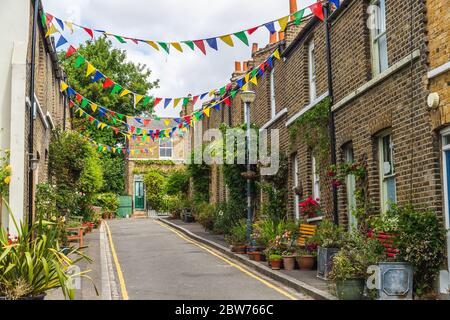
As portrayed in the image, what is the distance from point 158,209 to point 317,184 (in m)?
29.5

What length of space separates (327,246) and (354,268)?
2.62 meters

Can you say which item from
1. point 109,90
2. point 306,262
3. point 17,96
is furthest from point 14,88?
point 109,90

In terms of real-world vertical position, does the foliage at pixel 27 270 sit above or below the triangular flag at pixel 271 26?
below

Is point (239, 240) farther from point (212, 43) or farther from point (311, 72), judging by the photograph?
point (212, 43)

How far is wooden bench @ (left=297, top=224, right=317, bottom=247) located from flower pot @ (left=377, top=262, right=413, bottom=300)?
17.7ft

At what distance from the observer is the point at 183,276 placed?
1348cm

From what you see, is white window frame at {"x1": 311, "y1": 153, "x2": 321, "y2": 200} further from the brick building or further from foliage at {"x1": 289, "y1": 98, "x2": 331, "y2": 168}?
the brick building

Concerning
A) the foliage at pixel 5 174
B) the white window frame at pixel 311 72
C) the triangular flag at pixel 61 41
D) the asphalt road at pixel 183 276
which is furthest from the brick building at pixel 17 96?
the white window frame at pixel 311 72

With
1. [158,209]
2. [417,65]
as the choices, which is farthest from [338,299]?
[158,209]

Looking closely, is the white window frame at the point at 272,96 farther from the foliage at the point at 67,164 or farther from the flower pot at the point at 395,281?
the flower pot at the point at 395,281

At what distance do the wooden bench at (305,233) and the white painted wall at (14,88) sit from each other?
266 inches

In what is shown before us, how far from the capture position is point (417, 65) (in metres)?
10.6

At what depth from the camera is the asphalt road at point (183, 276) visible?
36.5 feet

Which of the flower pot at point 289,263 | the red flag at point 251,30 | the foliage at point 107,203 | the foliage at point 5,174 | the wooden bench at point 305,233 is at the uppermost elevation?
the red flag at point 251,30
